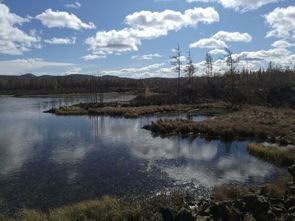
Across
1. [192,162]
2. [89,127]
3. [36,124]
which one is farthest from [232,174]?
[36,124]

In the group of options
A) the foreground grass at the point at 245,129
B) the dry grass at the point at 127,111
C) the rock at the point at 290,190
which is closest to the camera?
the rock at the point at 290,190

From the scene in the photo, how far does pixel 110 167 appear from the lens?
18219 mm

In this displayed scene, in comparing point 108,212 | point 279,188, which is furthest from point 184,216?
point 279,188

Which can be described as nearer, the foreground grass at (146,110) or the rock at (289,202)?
the rock at (289,202)

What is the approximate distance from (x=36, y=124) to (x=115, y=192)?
26.5 m

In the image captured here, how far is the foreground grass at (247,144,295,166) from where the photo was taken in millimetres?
18156

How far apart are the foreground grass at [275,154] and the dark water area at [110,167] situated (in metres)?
0.73

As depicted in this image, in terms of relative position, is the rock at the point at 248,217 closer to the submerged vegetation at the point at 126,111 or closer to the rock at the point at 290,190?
the rock at the point at 290,190

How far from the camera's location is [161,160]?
782 inches

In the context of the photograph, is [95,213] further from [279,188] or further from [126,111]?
[126,111]

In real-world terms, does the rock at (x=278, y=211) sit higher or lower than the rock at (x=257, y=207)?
lower

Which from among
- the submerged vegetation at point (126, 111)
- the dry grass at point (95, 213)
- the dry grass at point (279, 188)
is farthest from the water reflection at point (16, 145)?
the dry grass at point (279, 188)

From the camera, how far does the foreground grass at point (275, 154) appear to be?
1816 centimetres

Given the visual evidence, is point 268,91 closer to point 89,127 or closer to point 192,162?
point 89,127
